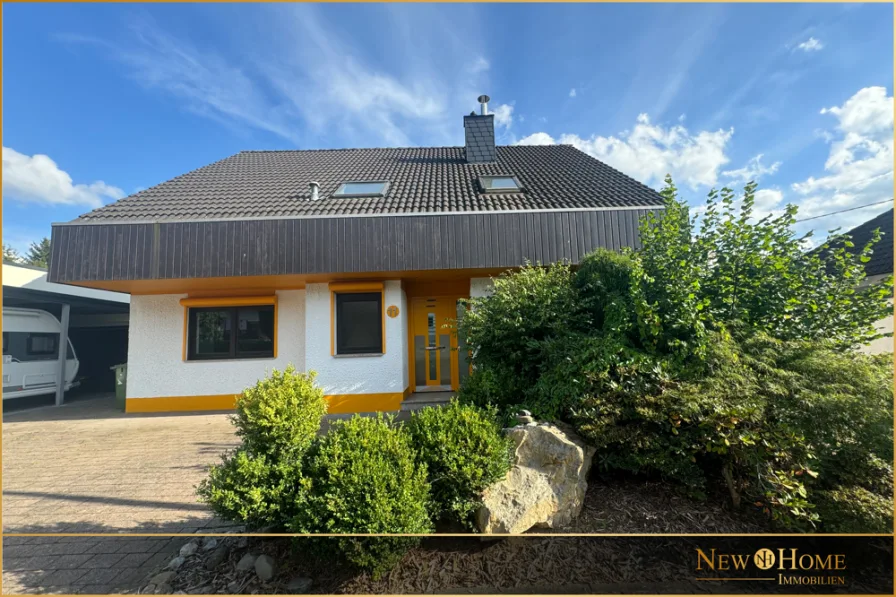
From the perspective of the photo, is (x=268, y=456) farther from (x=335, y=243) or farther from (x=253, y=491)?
(x=335, y=243)

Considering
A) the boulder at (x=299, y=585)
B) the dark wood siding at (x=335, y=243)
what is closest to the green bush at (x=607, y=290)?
the dark wood siding at (x=335, y=243)

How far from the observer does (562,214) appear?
7.01 m

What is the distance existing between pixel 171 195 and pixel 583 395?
954 centimetres

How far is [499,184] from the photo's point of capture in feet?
29.9

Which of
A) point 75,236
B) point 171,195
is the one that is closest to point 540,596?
point 75,236

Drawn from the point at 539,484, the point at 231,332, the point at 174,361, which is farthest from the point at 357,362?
the point at 539,484

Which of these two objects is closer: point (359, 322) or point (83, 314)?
point (359, 322)

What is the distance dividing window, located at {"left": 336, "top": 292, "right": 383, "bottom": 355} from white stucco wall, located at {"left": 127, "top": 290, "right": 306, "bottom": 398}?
1.08 metres

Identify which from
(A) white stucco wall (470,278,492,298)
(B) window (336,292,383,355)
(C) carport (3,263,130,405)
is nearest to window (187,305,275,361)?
(B) window (336,292,383,355)

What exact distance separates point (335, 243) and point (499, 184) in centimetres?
429

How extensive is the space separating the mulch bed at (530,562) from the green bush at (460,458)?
0.31 metres

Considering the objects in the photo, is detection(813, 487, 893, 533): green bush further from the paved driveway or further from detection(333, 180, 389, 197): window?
detection(333, 180, 389, 197): window

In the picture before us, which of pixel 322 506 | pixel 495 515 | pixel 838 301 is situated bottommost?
pixel 495 515

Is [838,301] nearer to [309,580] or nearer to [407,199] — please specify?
[309,580]
